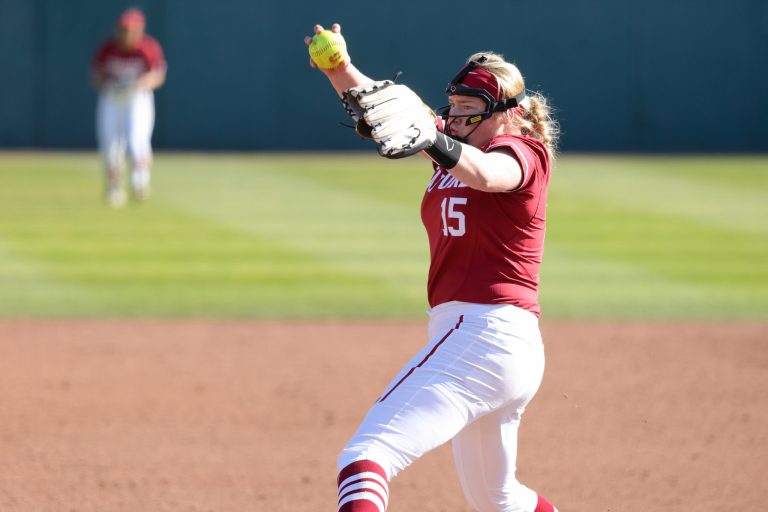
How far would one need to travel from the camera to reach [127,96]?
16.3 metres

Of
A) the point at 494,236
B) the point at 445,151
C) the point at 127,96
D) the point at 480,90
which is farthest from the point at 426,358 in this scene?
the point at 127,96

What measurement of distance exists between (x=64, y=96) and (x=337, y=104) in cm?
538

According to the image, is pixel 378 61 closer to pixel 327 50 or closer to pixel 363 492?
pixel 327 50

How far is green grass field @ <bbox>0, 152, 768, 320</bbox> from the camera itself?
10.5 m

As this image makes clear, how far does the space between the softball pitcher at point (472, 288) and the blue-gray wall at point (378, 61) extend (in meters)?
20.4

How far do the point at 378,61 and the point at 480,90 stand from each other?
21244 mm

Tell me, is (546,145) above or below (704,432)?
above

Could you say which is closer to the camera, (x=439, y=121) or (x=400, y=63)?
(x=439, y=121)

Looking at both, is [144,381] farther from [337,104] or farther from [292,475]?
[337,104]

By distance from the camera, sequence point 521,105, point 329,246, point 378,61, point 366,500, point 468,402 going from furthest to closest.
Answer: point 378,61 → point 329,246 → point 521,105 → point 468,402 → point 366,500

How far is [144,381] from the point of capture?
7.79 meters

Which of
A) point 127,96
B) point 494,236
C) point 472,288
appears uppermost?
point 494,236

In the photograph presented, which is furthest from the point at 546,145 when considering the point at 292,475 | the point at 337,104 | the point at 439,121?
the point at 337,104

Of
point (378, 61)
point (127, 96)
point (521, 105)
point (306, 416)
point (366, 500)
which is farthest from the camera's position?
point (378, 61)
